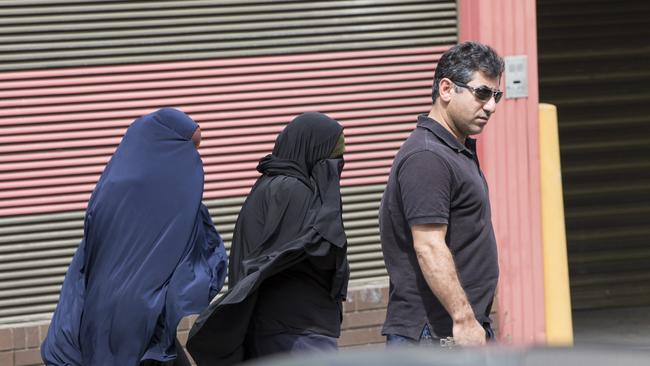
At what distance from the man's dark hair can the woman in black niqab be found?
32.6 inches

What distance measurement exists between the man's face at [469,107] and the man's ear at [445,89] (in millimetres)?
13

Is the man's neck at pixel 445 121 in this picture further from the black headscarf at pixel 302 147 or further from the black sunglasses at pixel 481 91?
the black headscarf at pixel 302 147

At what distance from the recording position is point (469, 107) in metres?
4.36

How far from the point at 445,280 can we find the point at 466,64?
2.63 feet

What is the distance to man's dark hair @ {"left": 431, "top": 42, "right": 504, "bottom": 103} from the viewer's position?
4.38 metres

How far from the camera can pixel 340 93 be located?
24.3 feet

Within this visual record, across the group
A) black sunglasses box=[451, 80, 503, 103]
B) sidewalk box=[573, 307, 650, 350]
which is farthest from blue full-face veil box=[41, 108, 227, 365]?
sidewalk box=[573, 307, 650, 350]

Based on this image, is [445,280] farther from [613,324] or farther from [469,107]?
[613,324]

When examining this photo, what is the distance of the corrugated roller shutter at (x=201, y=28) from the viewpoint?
688 cm

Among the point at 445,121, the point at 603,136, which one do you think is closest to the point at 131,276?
the point at 445,121

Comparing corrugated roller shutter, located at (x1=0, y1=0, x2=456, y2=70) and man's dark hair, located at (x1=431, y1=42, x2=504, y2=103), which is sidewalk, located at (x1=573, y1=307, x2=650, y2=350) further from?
man's dark hair, located at (x1=431, y1=42, x2=504, y2=103)

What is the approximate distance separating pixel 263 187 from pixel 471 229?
1.15 m

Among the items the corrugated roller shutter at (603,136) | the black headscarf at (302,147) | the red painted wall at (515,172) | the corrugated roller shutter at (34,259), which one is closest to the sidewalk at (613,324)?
the corrugated roller shutter at (603,136)

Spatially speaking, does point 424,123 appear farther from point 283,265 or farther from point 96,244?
point 96,244
